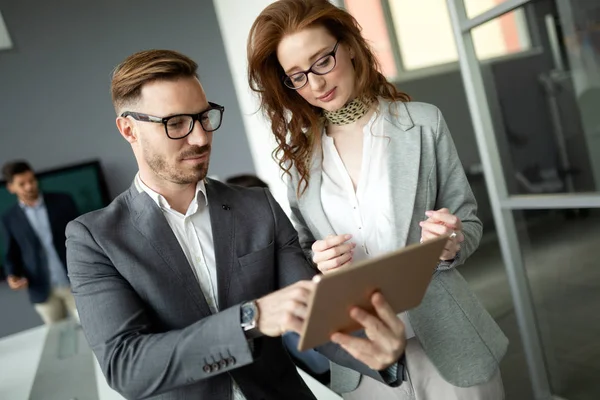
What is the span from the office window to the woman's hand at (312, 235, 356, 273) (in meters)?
1.49

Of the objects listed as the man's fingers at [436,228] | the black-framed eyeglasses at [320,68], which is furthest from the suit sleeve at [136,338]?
the black-framed eyeglasses at [320,68]

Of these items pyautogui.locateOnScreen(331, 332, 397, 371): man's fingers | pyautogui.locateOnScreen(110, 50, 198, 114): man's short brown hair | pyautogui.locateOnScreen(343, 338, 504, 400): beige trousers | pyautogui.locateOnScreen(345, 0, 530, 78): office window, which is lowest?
pyautogui.locateOnScreen(343, 338, 504, 400): beige trousers

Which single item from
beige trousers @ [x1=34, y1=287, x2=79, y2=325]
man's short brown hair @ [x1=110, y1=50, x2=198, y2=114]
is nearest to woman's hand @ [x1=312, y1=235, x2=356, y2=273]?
man's short brown hair @ [x1=110, y1=50, x2=198, y2=114]

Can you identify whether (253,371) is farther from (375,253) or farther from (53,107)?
(53,107)

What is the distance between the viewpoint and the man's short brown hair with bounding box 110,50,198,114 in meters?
1.39

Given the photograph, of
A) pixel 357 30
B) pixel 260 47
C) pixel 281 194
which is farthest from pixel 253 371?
pixel 281 194

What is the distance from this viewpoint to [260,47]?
65.5 inches

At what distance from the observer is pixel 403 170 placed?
5.23 ft

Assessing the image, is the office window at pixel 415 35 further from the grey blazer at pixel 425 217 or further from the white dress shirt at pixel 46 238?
the white dress shirt at pixel 46 238

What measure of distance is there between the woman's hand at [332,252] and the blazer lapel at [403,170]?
20cm

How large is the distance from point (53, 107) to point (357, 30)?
3.84 metres

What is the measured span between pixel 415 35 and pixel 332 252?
137 inches

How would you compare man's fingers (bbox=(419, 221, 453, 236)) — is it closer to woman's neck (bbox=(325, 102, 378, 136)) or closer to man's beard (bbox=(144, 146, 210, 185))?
woman's neck (bbox=(325, 102, 378, 136))

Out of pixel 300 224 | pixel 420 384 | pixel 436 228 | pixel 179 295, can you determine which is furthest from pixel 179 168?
pixel 420 384
